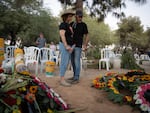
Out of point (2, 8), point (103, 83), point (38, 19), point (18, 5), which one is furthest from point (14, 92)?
point (38, 19)

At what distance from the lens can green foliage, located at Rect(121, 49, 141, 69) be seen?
11656 millimetres

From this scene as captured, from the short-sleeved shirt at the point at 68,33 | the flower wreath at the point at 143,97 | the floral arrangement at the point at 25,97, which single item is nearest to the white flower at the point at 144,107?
the flower wreath at the point at 143,97

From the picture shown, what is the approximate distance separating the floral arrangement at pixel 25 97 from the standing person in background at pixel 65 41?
165cm

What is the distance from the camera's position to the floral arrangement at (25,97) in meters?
3.48

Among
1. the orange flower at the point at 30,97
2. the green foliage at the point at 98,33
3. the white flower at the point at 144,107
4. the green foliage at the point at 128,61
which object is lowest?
the white flower at the point at 144,107

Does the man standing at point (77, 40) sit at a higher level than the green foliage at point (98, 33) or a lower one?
lower

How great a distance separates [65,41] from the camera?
5.73 m

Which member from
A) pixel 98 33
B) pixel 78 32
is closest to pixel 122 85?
pixel 78 32

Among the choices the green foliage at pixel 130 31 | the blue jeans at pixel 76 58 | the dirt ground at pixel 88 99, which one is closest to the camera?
the dirt ground at pixel 88 99

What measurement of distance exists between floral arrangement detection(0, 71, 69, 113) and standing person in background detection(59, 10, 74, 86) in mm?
1650

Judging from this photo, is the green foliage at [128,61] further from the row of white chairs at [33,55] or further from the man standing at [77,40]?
the man standing at [77,40]

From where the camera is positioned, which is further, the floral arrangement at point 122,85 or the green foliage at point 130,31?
the green foliage at point 130,31

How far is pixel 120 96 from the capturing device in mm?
5105

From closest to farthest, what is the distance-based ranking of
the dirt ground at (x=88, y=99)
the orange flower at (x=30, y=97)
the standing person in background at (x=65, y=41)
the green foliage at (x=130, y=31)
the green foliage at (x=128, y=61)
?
the orange flower at (x=30, y=97), the dirt ground at (x=88, y=99), the standing person in background at (x=65, y=41), the green foliage at (x=128, y=61), the green foliage at (x=130, y=31)
